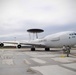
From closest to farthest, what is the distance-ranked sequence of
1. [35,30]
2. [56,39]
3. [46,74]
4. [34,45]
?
[46,74] → [56,39] → [34,45] → [35,30]

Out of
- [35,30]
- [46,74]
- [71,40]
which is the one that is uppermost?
[35,30]

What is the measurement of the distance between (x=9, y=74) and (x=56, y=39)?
26879 millimetres

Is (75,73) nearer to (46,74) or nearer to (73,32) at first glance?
(46,74)

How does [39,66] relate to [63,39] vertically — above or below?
below

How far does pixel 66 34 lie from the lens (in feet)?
114

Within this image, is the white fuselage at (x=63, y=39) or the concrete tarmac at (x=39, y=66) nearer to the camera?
the concrete tarmac at (x=39, y=66)

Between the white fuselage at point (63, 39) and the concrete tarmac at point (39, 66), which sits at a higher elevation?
the white fuselage at point (63, 39)

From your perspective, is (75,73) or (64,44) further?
(64,44)

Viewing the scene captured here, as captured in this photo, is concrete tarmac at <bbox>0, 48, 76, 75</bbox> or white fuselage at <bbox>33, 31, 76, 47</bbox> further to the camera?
white fuselage at <bbox>33, 31, 76, 47</bbox>

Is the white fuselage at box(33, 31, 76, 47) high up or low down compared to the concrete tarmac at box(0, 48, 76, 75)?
up

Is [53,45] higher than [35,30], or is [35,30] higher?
[35,30]

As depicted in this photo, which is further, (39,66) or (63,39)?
(63,39)

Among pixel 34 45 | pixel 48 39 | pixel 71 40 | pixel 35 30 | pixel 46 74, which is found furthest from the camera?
pixel 35 30

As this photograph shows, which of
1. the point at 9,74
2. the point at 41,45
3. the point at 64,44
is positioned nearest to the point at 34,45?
the point at 41,45
